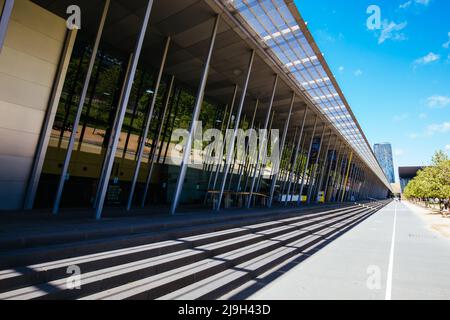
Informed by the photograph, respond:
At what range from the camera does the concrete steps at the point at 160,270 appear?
10.3 feet

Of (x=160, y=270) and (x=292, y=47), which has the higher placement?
(x=292, y=47)

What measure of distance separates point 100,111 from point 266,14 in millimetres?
9025

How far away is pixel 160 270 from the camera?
429 cm

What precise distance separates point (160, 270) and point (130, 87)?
4840 mm

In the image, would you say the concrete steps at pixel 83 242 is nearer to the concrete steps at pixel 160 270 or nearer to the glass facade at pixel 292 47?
the concrete steps at pixel 160 270

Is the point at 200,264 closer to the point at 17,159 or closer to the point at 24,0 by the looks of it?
the point at 17,159

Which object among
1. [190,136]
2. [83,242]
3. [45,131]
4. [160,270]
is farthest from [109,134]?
[160,270]

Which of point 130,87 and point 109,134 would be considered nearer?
point 130,87

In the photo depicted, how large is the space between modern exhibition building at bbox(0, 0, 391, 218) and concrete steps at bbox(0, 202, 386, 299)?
104 inches

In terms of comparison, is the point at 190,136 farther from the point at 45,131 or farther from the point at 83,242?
the point at 83,242

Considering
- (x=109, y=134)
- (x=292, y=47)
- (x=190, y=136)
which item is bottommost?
(x=109, y=134)

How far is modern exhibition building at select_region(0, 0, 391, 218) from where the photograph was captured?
24.4 feet

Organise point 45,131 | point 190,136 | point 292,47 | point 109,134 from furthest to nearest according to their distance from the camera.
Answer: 1. point 109,134
2. point 292,47
3. point 190,136
4. point 45,131
